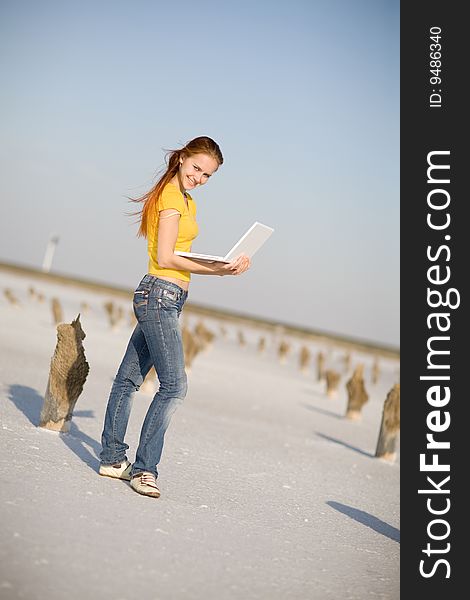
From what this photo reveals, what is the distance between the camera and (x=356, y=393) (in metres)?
11.9

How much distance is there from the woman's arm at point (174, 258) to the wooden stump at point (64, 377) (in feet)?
5.39

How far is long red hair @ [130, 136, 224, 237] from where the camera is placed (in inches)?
185

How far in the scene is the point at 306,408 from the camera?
13.0 metres

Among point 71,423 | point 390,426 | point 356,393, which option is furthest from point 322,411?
point 71,423

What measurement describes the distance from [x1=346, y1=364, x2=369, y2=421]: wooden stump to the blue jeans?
266 inches

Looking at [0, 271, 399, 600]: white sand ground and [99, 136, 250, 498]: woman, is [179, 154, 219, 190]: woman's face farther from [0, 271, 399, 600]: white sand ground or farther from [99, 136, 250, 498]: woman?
[0, 271, 399, 600]: white sand ground

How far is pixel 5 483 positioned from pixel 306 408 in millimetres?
9081

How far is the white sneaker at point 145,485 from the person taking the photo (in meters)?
4.67

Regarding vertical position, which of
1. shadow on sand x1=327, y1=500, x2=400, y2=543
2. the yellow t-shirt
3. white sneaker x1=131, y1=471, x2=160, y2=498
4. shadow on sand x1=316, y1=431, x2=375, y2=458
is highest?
the yellow t-shirt

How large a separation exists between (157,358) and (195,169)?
1045 millimetres

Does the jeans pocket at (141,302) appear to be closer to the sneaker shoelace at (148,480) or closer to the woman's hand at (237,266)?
the woman's hand at (237,266)

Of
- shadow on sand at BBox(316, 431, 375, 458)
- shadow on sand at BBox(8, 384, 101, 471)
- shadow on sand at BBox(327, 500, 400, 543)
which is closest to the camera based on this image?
shadow on sand at BBox(327, 500, 400, 543)

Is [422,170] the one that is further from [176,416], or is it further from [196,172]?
[176,416]

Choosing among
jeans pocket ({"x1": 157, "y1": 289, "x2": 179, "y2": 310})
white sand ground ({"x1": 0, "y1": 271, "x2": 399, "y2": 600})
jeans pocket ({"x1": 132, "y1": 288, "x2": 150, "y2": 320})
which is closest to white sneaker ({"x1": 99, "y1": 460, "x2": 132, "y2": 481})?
white sand ground ({"x1": 0, "y1": 271, "x2": 399, "y2": 600})
